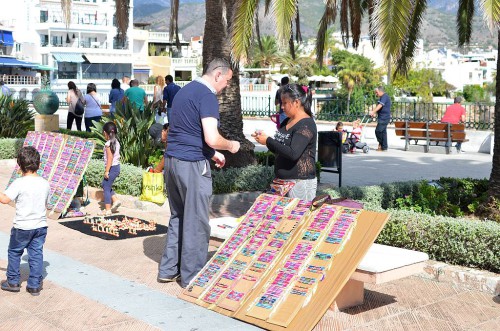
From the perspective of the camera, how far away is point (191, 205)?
6516 millimetres

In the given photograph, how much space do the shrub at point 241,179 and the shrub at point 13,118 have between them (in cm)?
724

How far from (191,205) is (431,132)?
1314cm

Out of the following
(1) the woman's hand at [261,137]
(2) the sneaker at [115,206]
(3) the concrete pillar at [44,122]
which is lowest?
(2) the sneaker at [115,206]

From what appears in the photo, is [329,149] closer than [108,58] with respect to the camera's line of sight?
Yes

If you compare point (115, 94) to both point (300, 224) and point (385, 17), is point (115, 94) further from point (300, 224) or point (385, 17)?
point (300, 224)

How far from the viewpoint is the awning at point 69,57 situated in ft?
252

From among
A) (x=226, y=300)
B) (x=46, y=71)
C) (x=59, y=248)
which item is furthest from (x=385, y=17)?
(x=46, y=71)

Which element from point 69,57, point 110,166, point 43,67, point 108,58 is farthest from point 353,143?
point 108,58

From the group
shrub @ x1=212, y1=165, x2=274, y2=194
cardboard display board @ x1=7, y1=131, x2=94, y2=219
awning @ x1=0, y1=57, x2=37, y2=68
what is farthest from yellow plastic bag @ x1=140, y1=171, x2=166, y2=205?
awning @ x1=0, y1=57, x2=37, y2=68

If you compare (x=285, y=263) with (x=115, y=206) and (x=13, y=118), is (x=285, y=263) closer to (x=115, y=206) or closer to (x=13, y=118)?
(x=115, y=206)

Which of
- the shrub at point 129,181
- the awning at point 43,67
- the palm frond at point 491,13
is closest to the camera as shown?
the palm frond at point 491,13

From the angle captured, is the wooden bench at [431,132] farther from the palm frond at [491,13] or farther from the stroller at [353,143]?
the palm frond at [491,13]

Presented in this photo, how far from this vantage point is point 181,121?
6.57 metres

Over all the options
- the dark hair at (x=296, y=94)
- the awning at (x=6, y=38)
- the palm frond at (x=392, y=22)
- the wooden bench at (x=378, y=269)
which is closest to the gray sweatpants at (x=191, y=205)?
the wooden bench at (x=378, y=269)
